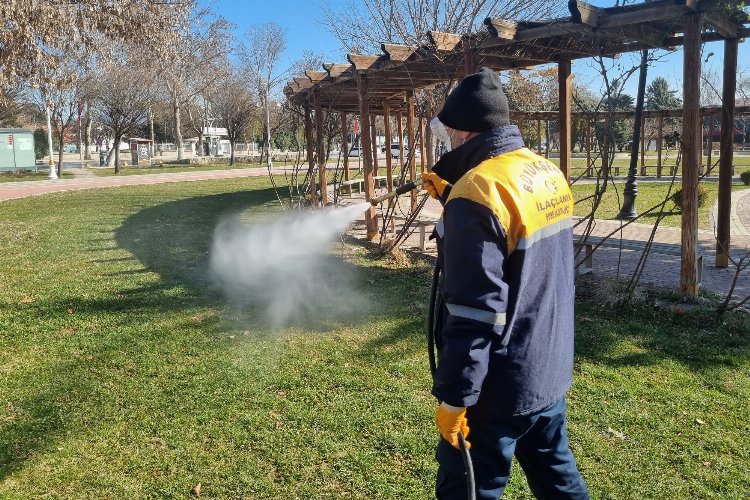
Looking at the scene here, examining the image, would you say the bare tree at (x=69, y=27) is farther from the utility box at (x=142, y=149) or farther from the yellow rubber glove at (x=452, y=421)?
the utility box at (x=142, y=149)

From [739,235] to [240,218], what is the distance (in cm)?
982

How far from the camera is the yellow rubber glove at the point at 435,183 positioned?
221 centimetres

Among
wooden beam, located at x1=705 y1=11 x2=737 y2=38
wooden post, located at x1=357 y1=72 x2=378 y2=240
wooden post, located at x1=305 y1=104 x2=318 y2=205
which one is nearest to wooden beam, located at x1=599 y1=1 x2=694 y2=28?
wooden beam, located at x1=705 y1=11 x2=737 y2=38

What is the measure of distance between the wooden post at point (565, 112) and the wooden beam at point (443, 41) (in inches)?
64.8

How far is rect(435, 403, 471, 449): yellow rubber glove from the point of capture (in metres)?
1.88

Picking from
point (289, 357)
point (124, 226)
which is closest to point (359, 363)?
point (289, 357)

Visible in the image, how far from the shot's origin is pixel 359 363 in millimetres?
4645

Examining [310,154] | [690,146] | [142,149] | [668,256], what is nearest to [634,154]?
[668,256]

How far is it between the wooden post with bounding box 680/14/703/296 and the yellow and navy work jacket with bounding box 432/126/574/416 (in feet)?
14.5

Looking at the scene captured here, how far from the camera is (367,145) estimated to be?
949cm

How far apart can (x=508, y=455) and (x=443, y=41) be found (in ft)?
19.0

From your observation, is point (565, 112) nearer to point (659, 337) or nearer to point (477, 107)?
point (659, 337)

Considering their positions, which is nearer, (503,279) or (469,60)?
(503,279)

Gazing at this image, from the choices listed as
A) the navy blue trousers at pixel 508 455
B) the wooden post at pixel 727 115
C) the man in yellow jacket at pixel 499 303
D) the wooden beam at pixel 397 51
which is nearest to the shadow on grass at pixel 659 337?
the wooden post at pixel 727 115
